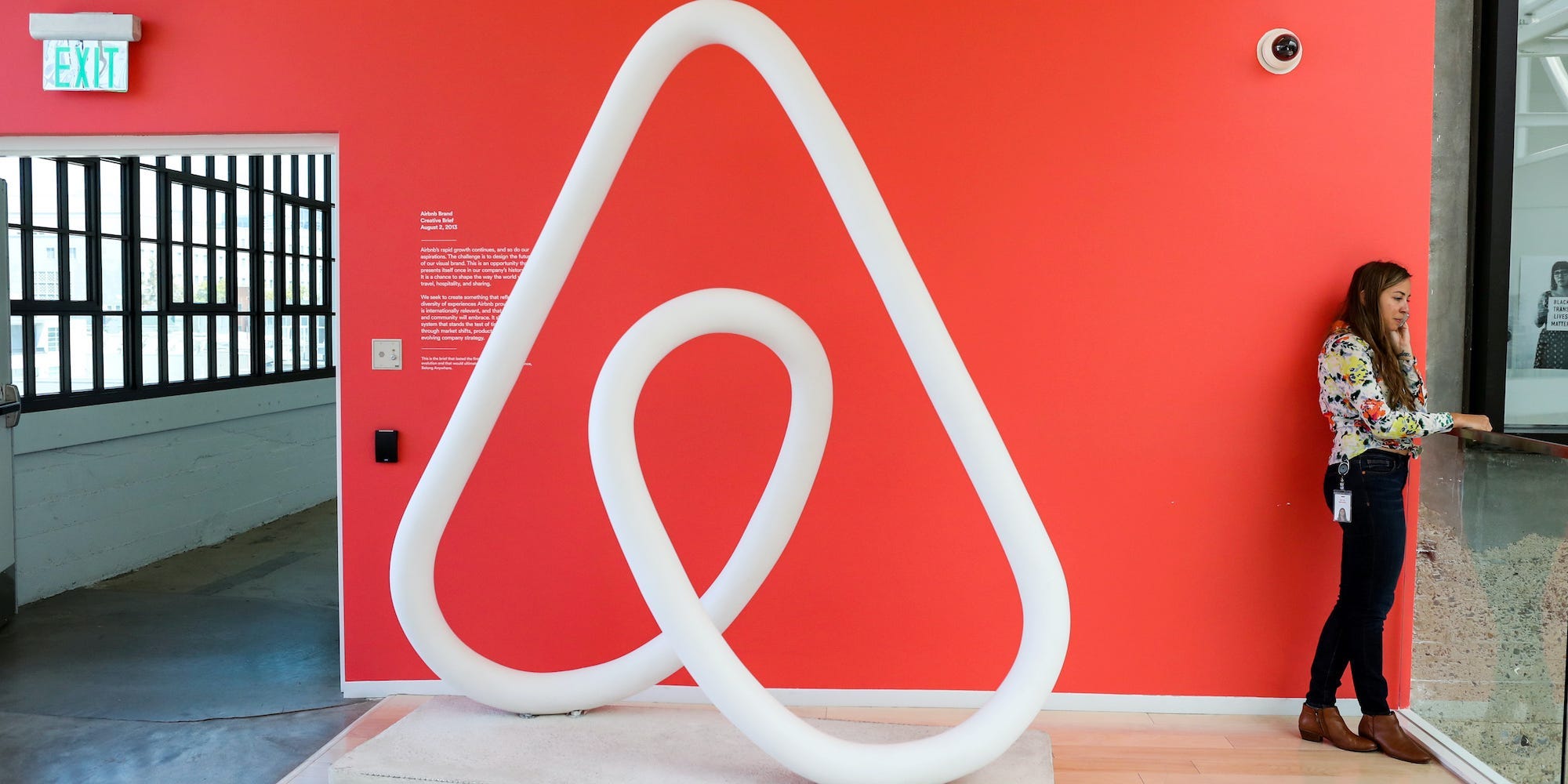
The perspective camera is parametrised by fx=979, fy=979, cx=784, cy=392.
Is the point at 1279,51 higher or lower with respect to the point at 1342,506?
higher

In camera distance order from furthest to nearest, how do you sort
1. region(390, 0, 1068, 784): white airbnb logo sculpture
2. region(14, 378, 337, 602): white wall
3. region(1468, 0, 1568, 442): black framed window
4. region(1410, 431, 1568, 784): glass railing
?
region(14, 378, 337, 602): white wall < region(1468, 0, 1568, 442): black framed window < region(1410, 431, 1568, 784): glass railing < region(390, 0, 1068, 784): white airbnb logo sculpture

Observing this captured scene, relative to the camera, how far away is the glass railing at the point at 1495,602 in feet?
8.26

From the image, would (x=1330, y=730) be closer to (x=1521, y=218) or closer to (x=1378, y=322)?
(x=1378, y=322)

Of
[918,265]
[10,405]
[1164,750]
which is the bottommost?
[1164,750]

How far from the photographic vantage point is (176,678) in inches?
136

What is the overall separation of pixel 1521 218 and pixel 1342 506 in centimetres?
123

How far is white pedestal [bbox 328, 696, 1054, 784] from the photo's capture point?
2.34m

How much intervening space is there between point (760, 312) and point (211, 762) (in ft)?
6.74

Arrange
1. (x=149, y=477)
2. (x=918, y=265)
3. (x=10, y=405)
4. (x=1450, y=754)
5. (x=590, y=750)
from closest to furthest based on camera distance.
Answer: (x=590, y=750), (x=1450, y=754), (x=918, y=265), (x=10, y=405), (x=149, y=477)

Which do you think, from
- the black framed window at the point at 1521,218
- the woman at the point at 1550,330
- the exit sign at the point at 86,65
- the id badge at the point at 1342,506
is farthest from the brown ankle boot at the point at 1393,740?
the exit sign at the point at 86,65

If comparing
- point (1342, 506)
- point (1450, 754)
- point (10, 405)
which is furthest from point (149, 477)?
point (1450, 754)

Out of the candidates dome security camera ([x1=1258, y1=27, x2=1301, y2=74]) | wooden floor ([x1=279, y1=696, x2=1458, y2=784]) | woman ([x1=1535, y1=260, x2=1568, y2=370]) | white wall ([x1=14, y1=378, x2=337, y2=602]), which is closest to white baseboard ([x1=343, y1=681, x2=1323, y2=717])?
wooden floor ([x1=279, y1=696, x2=1458, y2=784])

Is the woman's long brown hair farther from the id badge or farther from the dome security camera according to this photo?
the dome security camera

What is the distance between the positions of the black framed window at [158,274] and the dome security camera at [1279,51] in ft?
12.5
